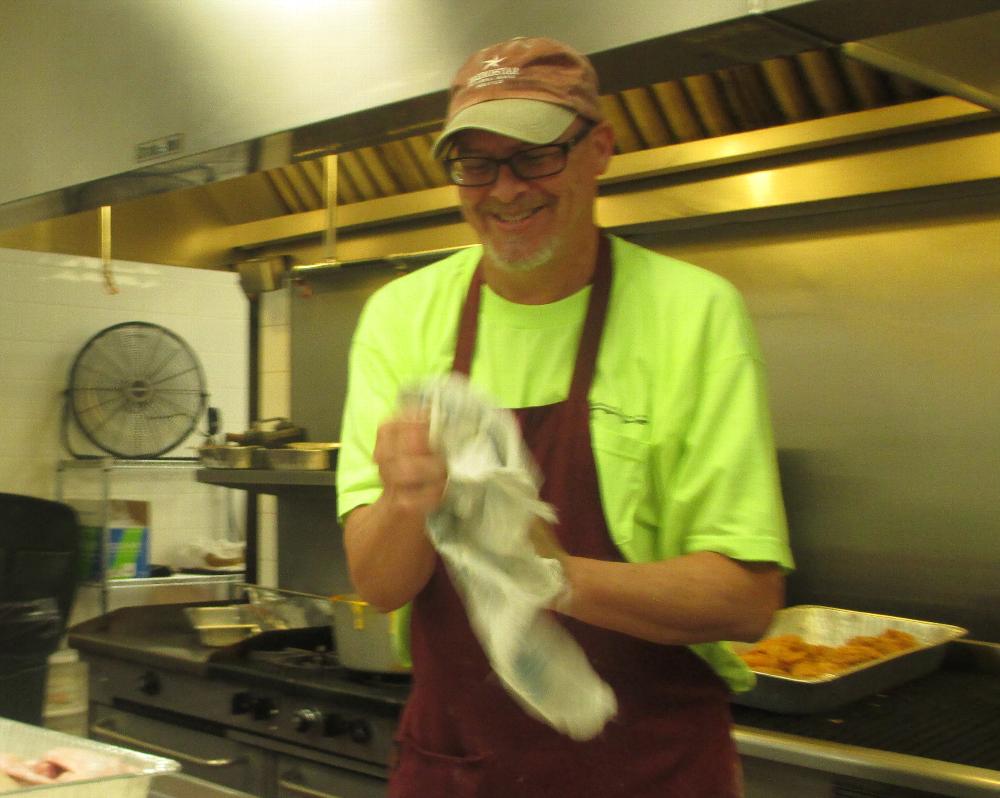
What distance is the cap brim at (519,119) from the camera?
1.17 meters

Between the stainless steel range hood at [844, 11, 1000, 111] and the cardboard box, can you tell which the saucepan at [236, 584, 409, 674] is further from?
the cardboard box

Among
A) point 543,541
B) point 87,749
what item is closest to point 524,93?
point 543,541

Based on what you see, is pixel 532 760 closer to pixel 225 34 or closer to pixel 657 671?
pixel 657 671

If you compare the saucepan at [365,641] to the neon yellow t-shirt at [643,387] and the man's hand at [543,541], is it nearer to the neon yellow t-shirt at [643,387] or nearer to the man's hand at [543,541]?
the neon yellow t-shirt at [643,387]

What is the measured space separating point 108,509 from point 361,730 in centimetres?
331

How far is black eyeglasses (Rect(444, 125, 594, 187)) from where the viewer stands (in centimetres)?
122

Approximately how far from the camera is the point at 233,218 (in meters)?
3.49

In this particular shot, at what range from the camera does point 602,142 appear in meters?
1.28

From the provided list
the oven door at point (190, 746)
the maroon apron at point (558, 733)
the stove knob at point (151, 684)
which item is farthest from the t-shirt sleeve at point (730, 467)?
the stove knob at point (151, 684)

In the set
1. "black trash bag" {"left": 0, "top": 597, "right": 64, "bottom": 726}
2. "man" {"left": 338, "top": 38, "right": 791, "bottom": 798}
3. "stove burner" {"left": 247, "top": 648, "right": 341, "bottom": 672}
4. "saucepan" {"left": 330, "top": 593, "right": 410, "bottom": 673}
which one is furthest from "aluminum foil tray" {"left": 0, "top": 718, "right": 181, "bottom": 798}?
"black trash bag" {"left": 0, "top": 597, "right": 64, "bottom": 726}

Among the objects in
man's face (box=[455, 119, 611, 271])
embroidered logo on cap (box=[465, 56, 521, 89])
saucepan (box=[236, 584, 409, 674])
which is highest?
embroidered logo on cap (box=[465, 56, 521, 89])

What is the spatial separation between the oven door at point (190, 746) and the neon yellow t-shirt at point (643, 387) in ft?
4.56

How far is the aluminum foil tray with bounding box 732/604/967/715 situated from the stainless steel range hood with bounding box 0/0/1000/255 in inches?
29.8

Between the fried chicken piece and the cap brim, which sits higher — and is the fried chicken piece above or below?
below
